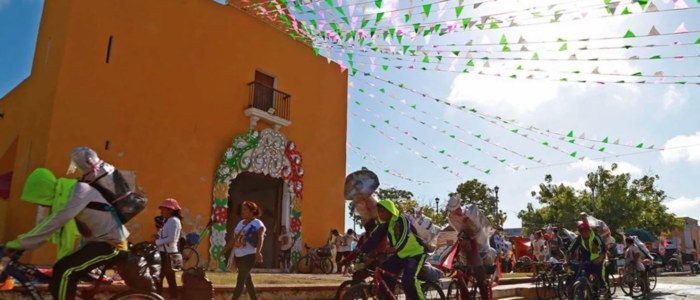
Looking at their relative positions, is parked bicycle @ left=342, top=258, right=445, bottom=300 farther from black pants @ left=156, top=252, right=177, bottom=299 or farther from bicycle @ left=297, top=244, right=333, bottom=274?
bicycle @ left=297, top=244, right=333, bottom=274

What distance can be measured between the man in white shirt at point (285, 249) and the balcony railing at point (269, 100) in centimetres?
360

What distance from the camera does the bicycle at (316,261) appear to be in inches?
595

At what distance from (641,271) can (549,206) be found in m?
28.5

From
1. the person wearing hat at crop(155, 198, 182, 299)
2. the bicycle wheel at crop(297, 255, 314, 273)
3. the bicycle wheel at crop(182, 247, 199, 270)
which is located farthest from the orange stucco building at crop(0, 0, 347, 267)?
the person wearing hat at crop(155, 198, 182, 299)

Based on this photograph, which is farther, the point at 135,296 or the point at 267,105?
the point at 267,105

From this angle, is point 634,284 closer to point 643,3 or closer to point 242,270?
point 643,3

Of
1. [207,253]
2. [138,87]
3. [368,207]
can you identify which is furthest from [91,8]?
[368,207]

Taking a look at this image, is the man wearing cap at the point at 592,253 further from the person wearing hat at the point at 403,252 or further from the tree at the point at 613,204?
the tree at the point at 613,204

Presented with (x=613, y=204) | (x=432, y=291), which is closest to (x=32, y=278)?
(x=432, y=291)

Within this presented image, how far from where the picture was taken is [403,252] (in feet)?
20.0

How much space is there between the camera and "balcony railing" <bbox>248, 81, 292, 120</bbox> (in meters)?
14.9

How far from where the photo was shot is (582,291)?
9.06 m

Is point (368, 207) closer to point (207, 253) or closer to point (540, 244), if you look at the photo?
point (207, 253)

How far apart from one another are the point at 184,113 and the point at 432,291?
29.0 ft
